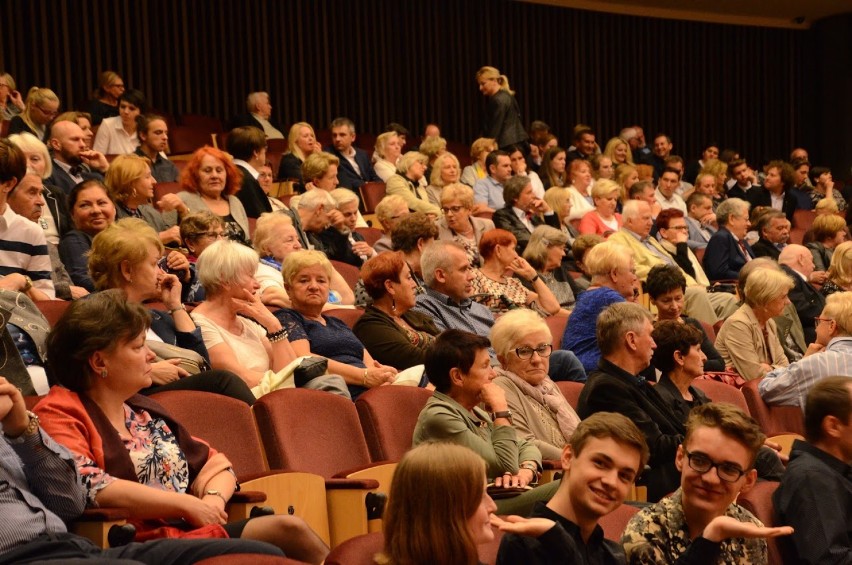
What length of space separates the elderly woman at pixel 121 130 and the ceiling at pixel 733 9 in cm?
518

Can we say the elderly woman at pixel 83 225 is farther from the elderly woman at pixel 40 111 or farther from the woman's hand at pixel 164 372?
the elderly woman at pixel 40 111

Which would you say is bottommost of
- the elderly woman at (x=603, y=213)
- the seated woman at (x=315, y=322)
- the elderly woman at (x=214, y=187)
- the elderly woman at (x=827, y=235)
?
the elderly woman at (x=827, y=235)

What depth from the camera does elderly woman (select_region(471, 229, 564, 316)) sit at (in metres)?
4.74

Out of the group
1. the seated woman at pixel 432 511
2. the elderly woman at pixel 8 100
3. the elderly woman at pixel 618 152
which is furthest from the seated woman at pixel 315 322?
the elderly woman at pixel 618 152

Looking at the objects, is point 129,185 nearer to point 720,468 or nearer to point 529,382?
point 529,382

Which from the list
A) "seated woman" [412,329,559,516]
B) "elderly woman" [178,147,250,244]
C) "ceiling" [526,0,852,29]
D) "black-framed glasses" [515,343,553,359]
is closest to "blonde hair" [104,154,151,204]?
"elderly woman" [178,147,250,244]

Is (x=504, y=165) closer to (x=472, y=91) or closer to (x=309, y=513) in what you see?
(x=472, y=91)

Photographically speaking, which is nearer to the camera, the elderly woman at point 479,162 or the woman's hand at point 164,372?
the woman's hand at point 164,372

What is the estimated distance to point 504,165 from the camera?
7.28 m

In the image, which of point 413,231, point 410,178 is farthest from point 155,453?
point 410,178

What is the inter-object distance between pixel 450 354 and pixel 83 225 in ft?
5.12

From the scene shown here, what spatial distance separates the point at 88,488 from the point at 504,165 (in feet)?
17.7

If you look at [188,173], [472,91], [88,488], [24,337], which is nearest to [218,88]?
[472,91]

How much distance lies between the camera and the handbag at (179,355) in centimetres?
294
